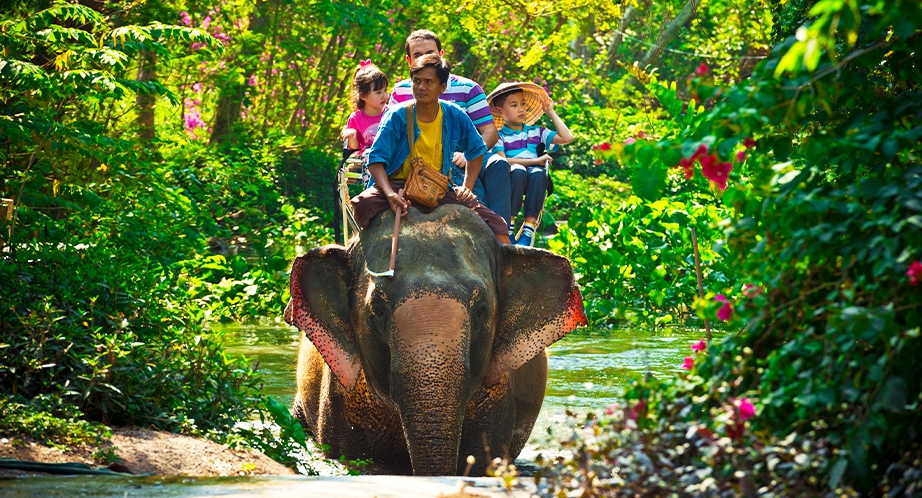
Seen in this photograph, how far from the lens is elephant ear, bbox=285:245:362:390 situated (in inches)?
251

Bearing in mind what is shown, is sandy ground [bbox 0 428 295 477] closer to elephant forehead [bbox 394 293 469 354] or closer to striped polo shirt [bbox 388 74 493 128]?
elephant forehead [bbox 394 293 469 354]

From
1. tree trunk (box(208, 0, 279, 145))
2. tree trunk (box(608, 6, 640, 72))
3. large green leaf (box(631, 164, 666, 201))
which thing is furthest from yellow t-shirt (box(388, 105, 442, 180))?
tree trunk (box(608, 6, 640, 72))

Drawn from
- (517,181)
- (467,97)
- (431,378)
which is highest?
Result: (467,97)

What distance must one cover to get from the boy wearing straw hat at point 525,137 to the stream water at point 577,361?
120 centimetres

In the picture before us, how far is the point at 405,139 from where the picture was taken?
6.42 meters

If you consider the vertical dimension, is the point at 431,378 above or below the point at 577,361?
above

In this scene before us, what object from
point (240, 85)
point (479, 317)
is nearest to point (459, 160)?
point (479, 317)

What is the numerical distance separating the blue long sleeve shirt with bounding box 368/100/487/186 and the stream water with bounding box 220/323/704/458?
5.12 feet

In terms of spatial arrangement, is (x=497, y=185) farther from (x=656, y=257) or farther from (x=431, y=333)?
(x=656, y=257)

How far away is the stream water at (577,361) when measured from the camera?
26.5ft

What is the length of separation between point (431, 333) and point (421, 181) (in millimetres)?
1013

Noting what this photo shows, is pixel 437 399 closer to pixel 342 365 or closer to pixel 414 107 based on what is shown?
pixel 342 365

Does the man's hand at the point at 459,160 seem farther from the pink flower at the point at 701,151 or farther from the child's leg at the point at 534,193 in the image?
the pink flower at the point at 701,151

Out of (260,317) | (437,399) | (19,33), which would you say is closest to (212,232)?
(260,317)
